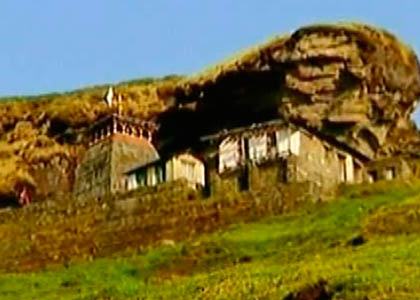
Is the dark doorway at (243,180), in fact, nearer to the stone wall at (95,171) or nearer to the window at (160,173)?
the window at (160,173)

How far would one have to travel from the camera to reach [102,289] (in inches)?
1706

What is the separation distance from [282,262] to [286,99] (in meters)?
31.2

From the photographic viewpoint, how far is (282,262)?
1714 inches

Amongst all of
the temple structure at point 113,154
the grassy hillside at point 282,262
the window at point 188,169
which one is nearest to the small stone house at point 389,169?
the grassy hillside at point 282,262

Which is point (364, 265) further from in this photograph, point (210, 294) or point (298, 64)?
point (298, 64)

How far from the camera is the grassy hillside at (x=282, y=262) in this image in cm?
3212

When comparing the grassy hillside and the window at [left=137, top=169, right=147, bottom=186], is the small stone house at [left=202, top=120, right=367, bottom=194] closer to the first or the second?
the window at [left=137, top=169, right=147, bottom=186]

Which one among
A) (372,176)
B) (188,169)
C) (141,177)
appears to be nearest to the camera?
(372,176)

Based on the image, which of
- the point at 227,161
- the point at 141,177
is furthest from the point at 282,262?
the point at 141,177

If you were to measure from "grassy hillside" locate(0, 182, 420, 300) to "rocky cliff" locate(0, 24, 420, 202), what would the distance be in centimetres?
1201

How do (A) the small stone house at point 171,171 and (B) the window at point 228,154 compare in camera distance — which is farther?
(A) the small stone house at point 171,171

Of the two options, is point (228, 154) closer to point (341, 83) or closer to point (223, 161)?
point (223, 161)

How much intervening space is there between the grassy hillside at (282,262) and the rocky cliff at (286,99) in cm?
1201

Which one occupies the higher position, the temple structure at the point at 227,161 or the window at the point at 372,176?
the temple structure at the point at 227,161
